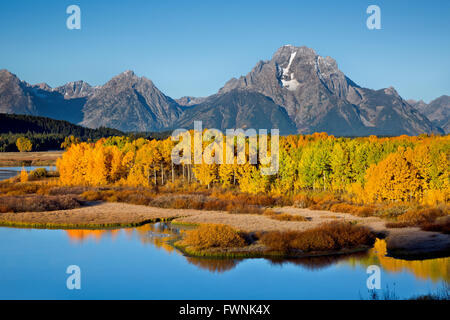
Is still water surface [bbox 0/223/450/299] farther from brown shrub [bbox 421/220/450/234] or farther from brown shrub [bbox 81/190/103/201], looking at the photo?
brown shrub [bbox 81/190/103/201]

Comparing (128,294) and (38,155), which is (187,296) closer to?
(128,294)

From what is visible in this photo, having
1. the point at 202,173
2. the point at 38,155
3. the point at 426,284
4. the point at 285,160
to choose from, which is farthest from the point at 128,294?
the point at 38,155

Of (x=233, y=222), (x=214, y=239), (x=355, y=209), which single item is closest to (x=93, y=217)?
(x=233, y=222)

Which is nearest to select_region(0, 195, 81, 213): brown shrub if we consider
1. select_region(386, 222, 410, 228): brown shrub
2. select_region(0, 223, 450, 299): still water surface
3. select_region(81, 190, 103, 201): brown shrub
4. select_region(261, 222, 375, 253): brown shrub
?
select_region(81, 190, 103, 201): brown shrub

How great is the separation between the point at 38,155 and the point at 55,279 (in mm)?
170517

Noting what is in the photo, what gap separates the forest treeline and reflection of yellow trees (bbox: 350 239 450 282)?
26.1 m

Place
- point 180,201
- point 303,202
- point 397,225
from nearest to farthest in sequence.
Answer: point 397,225, point 180,201, point 303,202

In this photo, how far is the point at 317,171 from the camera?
2798 inches

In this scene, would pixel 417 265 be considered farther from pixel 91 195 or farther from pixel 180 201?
pixel 91 195

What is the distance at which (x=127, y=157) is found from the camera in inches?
3578

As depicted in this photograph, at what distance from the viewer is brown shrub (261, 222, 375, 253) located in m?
33.3

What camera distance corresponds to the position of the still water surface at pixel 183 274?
24375 millimetres

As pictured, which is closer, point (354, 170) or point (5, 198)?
point (5, 198)

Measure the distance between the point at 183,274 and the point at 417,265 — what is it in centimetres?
1584
